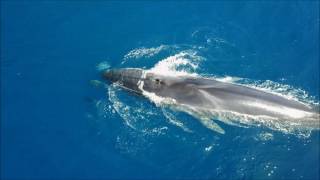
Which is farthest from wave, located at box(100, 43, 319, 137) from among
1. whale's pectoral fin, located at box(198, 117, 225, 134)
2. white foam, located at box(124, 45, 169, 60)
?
whale's pectoral fin, located at box(198, 117, 225, 134)

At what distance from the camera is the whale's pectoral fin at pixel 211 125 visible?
17.9m

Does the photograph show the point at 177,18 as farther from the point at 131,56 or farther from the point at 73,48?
the point at 73,48

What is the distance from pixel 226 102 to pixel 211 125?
83cm

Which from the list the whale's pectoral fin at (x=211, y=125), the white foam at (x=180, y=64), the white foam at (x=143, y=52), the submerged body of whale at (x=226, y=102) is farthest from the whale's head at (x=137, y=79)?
the whale's pectoral fin at (x=211, y=125)

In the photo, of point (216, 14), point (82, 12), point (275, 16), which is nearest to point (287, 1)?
point (275, 16)

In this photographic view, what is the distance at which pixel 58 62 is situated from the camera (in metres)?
19.5

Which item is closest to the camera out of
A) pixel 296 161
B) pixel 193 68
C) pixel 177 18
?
pixel 296 161

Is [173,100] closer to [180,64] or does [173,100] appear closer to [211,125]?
[211,125]

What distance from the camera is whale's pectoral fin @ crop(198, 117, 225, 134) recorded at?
17922 mm

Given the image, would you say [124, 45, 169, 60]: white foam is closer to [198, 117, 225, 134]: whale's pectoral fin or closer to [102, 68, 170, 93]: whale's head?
[102, 68, 170, 93]: whale's head

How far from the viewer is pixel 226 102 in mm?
17984

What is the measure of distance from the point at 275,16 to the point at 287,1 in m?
0.86

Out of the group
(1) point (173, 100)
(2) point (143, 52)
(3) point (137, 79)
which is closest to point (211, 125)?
(1) point (173, 100)

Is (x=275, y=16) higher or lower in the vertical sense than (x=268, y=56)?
higher
